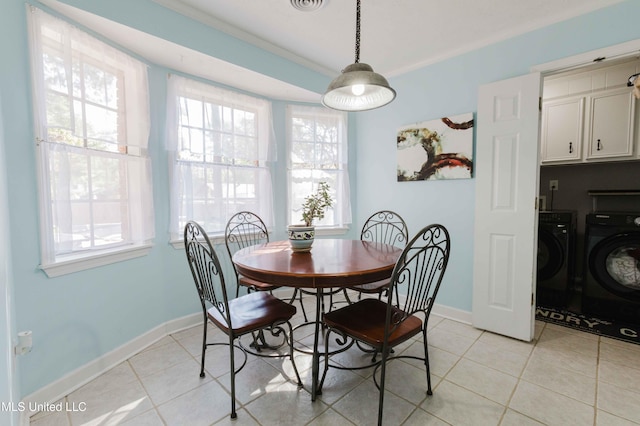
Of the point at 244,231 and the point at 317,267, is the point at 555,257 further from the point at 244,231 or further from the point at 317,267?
the point at 244,231

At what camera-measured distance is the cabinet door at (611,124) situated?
2709mm

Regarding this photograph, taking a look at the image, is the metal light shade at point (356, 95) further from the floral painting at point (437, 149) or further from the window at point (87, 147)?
the window at point (87, 147)

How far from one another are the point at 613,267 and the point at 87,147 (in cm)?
452

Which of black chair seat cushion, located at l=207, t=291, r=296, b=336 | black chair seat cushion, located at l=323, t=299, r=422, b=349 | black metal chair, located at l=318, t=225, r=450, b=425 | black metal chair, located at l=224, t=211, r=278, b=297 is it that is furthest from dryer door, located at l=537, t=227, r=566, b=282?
black metal chair, located at l=224, t=211, r=278, b=297

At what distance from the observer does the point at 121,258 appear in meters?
2.04

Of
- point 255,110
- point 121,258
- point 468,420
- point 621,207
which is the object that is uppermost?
point 255,110

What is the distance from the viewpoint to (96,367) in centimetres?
186

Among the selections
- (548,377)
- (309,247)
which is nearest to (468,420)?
(548,377)

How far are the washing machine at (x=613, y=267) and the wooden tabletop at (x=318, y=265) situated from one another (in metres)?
2.18

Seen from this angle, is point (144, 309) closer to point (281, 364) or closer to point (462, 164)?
point (281, 364)

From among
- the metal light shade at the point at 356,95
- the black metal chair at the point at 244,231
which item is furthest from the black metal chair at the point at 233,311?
the metal light shade at the point at 356,95

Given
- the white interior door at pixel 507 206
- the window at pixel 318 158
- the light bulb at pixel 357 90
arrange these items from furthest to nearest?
the window at pixel 318 158 → the white interior door at pixel 507 206 → the light bulb at pixel 357 90

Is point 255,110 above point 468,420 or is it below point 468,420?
above

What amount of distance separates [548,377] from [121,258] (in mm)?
3109
